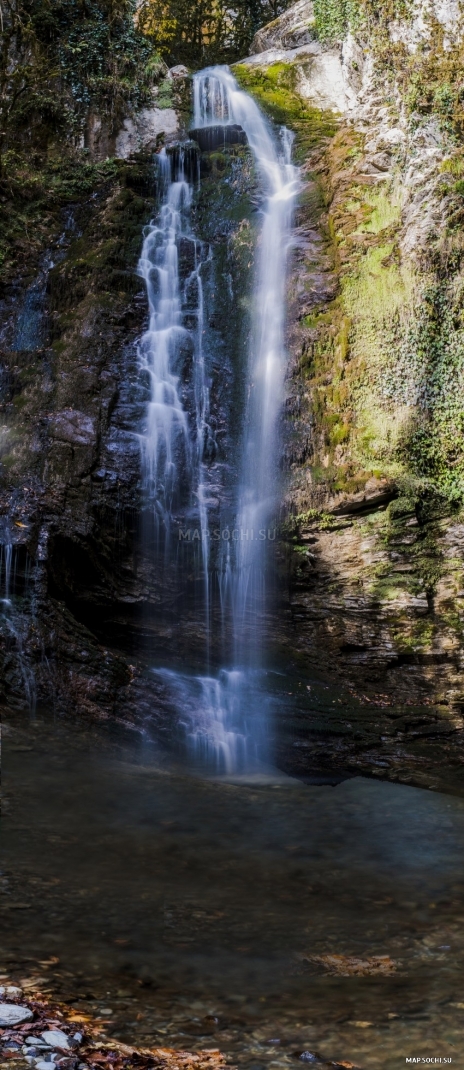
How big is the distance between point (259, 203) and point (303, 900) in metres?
13.6

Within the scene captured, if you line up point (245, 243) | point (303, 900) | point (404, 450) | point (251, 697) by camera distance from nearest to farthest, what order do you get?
point (303, 900) → point (251, 697) → point (404, 450) → point (245, 243)

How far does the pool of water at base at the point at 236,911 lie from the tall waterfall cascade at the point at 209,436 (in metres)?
2.11

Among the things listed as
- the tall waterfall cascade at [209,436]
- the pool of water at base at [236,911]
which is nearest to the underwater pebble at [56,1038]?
the pool of water at base at [236,911]

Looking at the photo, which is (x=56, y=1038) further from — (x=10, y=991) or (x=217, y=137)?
(x=217, y=137)


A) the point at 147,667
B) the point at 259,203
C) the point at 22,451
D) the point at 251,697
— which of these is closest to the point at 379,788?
the point at 251,697

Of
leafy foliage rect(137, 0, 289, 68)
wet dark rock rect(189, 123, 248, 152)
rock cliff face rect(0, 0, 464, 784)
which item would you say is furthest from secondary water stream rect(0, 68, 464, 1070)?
leafy foliage rect(137, 0, 289, 68)

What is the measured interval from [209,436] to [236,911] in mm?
9106

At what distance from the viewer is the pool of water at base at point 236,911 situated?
3.44 metres

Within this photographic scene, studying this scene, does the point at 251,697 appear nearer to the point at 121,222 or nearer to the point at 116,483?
the point at 116,483

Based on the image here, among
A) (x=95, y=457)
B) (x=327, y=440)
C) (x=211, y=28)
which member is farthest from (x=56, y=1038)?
(x=211, y=28)

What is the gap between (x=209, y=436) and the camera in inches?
514

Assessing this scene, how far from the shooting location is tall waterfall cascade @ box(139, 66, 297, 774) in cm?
1030

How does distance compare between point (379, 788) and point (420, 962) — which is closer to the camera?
point (420, 962)

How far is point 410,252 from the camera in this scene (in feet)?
42.5
